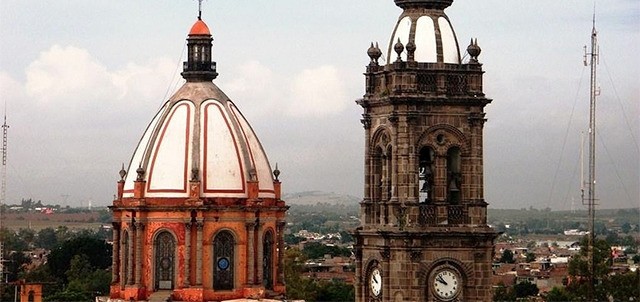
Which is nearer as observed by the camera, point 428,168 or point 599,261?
point 428,168

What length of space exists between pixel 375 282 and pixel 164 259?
24025mm

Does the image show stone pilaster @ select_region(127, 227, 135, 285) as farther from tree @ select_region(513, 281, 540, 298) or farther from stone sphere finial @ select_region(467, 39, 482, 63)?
tree @ select_region(513, 281, 540, 298)

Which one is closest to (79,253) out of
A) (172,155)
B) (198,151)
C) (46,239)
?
(46,239)

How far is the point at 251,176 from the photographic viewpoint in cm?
7319

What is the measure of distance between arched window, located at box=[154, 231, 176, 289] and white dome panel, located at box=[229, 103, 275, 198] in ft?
13.1

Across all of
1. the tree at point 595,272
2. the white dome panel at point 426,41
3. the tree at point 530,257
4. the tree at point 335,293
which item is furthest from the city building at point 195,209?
the tree at point 530,257

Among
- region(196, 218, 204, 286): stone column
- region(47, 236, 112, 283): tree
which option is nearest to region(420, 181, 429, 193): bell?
region(196, 218, 204, 286): stone column

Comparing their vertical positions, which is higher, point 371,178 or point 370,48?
point 370,48

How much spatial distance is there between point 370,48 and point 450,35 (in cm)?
216

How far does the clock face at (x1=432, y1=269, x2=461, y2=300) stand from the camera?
1927 inches

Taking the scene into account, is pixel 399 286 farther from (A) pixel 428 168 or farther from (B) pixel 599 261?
(B) pixel 599 261

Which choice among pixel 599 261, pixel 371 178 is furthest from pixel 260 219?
pixel 599 261

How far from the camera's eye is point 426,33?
49.1 metres

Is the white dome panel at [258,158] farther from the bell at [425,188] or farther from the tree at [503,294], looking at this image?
the tree at [503,294]
